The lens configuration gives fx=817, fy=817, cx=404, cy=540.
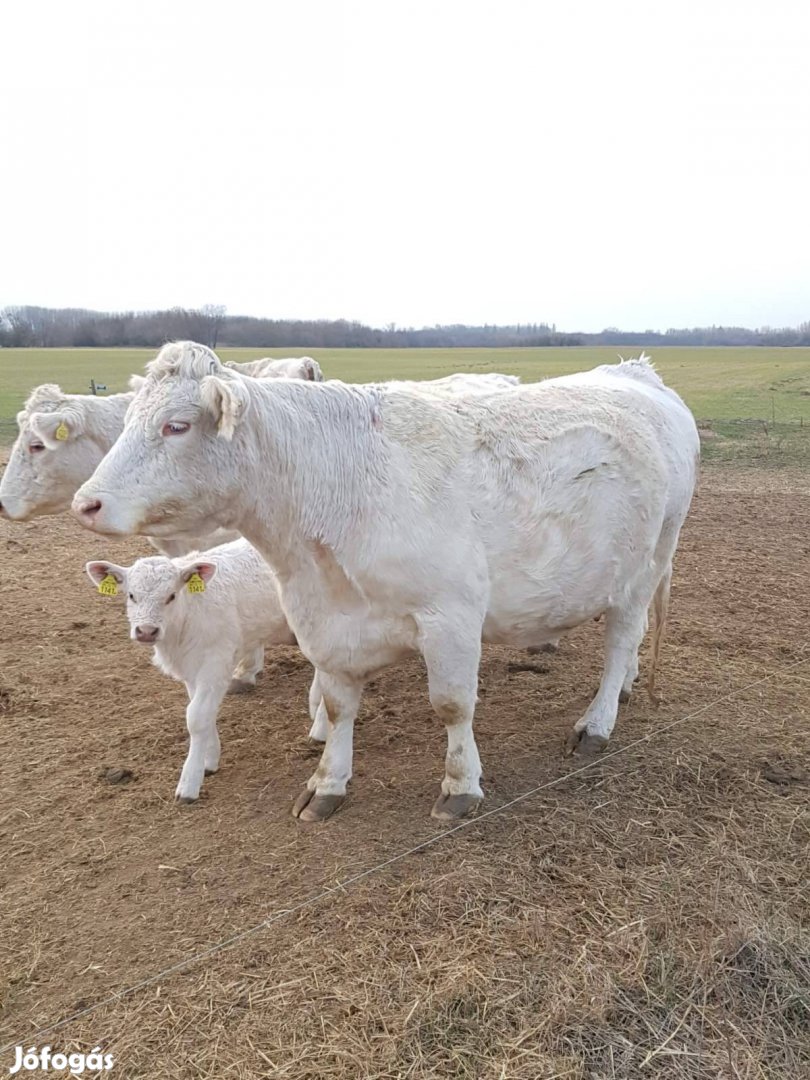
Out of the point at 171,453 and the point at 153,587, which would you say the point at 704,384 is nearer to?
the point at 153,587

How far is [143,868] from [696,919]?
2609mm

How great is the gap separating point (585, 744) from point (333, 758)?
1.63 meters

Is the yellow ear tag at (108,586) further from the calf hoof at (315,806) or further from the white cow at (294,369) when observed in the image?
the white cow at (294,369)

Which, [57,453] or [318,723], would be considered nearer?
[318,723]

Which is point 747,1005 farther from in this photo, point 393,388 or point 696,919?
point 393,388

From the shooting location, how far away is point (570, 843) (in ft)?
13.6

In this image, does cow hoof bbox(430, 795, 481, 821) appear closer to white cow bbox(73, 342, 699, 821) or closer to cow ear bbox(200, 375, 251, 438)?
white cow bbox(73, 342, 699, 821)

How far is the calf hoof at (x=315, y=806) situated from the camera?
4.39 metres

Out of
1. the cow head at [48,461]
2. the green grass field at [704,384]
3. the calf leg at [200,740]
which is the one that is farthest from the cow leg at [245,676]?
the green grass field at [704,384]

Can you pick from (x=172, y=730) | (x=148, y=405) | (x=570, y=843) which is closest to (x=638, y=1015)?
(x=570, y=843)

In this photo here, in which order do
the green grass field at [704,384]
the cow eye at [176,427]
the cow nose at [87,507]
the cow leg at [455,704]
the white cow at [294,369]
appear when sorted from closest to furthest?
the cow nose at [87,507], the cow eye at [176,427], the cow leg at [455,704], the white cow at [294,369], the green grass field at [704,384]

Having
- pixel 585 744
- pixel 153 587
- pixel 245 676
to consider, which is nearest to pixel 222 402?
pixel 153 587

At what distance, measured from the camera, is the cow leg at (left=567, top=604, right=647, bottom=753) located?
202 inches

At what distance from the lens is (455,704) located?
4.27 m
